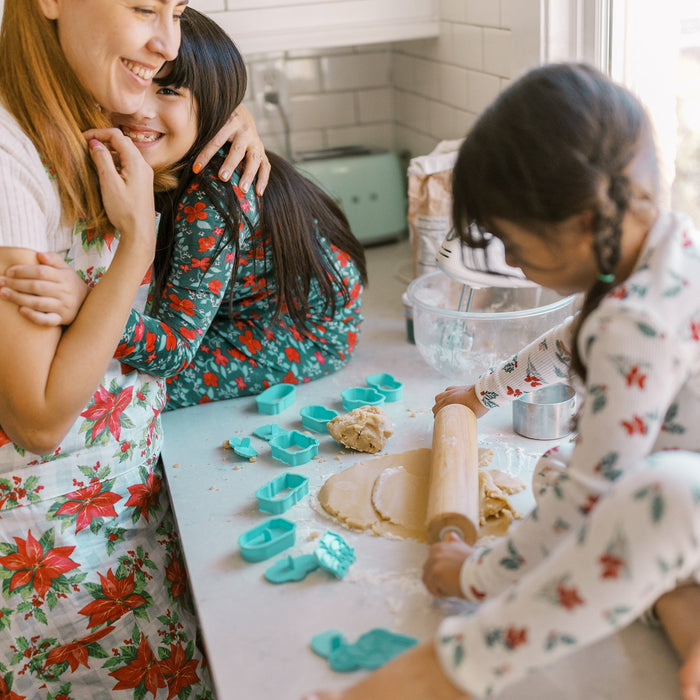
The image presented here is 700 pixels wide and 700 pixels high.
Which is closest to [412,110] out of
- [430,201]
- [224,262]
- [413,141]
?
[413,141]

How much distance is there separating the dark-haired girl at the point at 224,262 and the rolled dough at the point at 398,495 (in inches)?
12.1

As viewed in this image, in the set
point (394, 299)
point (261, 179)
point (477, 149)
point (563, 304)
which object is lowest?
point (394, 299)

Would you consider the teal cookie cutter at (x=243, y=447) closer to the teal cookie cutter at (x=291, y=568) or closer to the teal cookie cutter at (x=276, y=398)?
the teal cookie cutter at (x=276, y=398)

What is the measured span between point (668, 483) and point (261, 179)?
0.84 m

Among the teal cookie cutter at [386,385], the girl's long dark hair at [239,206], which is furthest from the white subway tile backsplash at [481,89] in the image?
the teal cookie cutter at [386,385]

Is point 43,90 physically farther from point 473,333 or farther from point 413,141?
point 413,141

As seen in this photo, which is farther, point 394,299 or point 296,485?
point 394,299

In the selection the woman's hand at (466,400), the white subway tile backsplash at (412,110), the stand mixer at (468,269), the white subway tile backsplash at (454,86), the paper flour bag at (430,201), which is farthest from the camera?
the white subway tile backsplash at (412,110)

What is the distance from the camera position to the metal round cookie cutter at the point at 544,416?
44.8 inches

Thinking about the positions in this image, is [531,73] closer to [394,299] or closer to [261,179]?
[261,179]

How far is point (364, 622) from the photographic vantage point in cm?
82

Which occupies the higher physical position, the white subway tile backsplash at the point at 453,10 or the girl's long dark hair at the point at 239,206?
the white subway tile backsplash at the point at 453,10

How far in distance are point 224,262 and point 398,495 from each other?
1.48 feet

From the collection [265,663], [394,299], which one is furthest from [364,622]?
[394,299]
